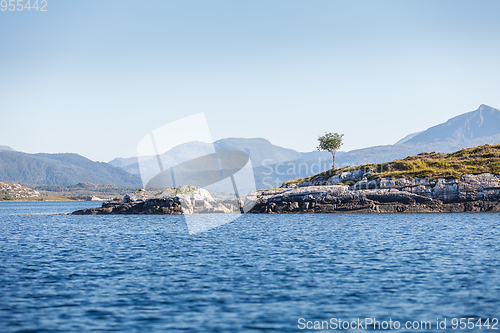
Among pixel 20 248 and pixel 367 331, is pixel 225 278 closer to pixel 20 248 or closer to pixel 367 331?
pixel 367 331

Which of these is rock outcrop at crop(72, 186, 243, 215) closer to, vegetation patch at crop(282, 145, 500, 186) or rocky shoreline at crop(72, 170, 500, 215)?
rocky shoreline at crop(72, 170, 500, 215)

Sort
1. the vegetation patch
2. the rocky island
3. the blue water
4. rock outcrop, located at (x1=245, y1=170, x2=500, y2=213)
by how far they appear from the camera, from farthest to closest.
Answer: the vegetation patch → the rocky island → rock outcrop, located at (x1=245, y1=170, x2=500, y2=213) → the blue water

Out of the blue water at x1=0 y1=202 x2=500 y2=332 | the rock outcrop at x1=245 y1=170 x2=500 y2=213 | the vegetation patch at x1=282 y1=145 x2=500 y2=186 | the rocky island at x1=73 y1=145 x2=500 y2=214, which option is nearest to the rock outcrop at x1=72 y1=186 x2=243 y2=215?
the rocky island at x1=73 y1=145 x2=500 y2=214

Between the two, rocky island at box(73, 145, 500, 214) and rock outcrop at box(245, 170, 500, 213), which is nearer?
rock outcrop at box(245, 170, 500, 213)

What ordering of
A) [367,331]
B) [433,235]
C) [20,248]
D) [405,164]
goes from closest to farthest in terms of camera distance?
[367,331], [20,248], [433,235], [405,164]

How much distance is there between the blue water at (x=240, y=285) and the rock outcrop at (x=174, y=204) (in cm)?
7510

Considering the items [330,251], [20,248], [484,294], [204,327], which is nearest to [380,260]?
[330,251]

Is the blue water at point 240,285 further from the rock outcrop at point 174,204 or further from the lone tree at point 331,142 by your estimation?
the lone tree at point 331,142

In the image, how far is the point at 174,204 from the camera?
117312mm

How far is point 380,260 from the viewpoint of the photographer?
32406mm

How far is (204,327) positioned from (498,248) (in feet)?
105

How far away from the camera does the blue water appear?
18.3m

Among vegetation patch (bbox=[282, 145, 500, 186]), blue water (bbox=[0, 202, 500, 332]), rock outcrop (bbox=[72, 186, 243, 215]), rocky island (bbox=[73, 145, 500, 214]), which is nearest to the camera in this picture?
blue water (bbox=[0, 202, 500, 332])

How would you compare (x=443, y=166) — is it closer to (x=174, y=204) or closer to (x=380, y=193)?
(x=380, y=193)
